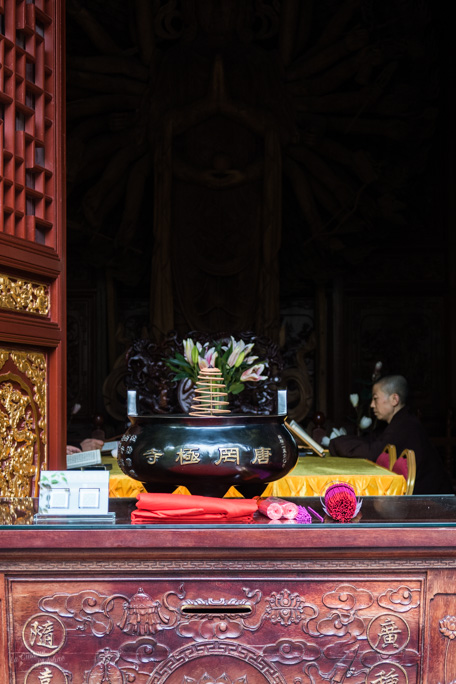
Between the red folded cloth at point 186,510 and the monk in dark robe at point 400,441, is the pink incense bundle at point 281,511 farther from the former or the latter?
the monk in dark robe at point 400,441

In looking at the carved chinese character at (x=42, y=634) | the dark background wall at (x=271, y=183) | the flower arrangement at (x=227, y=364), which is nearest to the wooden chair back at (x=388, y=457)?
the flower arrangement at (x=227, y=364)

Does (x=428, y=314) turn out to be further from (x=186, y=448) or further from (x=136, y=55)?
(x=186, y=448)

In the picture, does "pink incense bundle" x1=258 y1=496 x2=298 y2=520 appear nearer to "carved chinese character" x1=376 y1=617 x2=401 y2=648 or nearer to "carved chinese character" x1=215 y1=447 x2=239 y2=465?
"carved chinese character" x1=215 y1=447 x2=239 y2=465

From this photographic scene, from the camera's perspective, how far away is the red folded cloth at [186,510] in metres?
1.27

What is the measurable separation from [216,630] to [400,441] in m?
2.48

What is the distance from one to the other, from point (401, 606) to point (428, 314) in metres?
5.59

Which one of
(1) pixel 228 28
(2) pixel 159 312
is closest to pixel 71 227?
(2) pixel 159 312

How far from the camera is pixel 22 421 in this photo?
2018 millimetres

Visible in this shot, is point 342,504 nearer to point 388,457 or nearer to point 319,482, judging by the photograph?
point 319,482

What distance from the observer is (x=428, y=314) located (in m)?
6.57

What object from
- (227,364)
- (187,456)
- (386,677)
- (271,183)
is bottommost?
(386,677)

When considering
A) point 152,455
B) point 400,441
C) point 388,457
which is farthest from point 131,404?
point 400,441

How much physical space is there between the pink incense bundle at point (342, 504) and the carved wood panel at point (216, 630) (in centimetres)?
11

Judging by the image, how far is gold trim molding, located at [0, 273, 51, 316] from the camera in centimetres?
192
